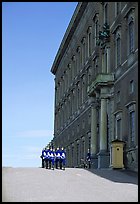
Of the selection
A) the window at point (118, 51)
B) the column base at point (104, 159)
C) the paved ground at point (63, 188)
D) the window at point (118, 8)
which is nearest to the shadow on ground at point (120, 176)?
the paved ground at point (63, 188)

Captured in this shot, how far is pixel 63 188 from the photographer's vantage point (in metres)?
21.8

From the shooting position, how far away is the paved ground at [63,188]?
1850cm

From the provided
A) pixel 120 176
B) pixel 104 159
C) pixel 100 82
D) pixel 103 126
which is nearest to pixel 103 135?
pixel 103 126

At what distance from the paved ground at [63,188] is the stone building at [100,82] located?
9.45 metres

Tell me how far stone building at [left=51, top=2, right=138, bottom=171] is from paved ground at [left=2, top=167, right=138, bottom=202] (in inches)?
372

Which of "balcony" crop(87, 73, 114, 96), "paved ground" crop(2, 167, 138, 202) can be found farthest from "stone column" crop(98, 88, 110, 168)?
"paved ground" crop(2, 167, 138, 202)

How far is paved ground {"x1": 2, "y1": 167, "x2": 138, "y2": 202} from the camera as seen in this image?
18.5 metres

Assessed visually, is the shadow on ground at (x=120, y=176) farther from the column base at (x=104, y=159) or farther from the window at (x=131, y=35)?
the column base at (x=104, y=159)

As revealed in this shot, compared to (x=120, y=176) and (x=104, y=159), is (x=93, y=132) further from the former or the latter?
(x=120, y=176)

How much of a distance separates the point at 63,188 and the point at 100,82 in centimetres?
2225

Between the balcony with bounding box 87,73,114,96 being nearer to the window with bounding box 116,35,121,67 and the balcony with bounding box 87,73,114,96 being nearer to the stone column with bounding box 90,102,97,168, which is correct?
Result: the window with bounding box 116,35,121,67

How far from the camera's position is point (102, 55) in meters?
46.9

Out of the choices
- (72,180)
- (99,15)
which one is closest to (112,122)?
(99,15)

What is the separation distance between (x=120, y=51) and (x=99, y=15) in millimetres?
10026
